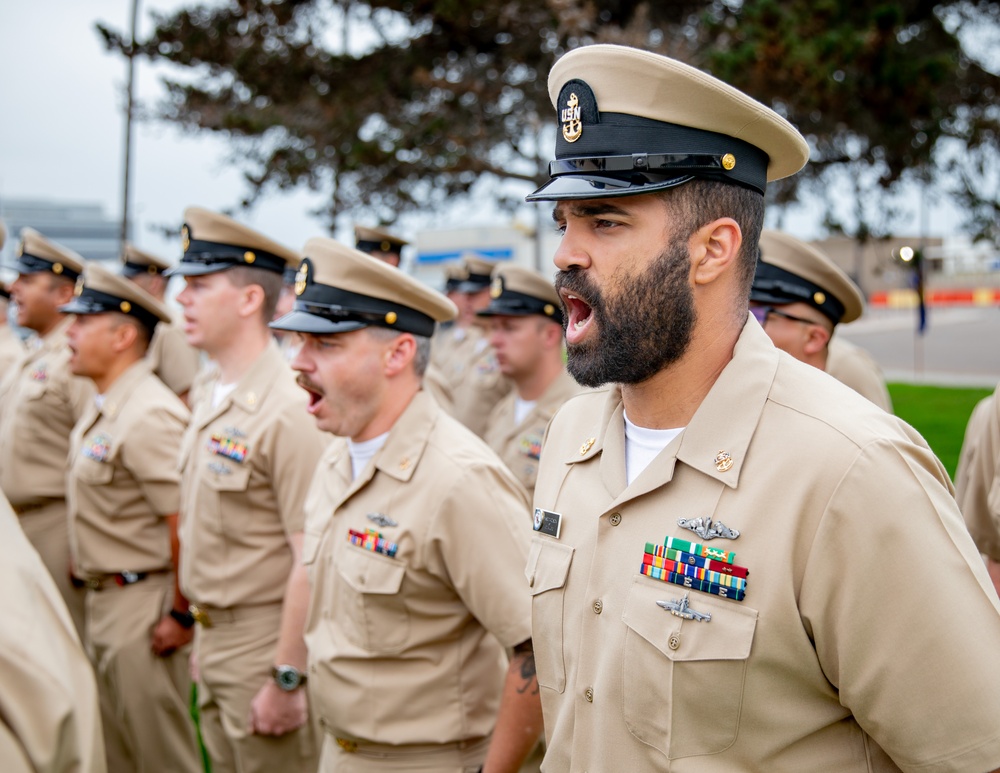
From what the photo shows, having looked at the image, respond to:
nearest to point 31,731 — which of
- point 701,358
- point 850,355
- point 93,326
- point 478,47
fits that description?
point 701,358

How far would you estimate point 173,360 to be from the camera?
727 centimetres

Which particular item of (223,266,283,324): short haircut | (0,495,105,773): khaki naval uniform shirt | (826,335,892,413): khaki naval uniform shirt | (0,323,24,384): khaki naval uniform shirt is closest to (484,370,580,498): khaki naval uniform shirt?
(826,335,892,413): khaki naval uniform shirt

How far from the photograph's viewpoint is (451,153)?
431 inches

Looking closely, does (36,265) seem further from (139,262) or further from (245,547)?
(245,547)

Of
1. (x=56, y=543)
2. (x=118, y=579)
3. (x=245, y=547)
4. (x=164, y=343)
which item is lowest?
(x=56, y=543)

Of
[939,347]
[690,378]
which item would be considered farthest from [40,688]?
[939,347]

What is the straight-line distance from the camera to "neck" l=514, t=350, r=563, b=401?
5.49m

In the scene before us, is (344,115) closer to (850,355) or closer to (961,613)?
(850,355)

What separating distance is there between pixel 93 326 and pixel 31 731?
388 cm

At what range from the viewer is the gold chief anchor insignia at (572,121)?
6.12ft

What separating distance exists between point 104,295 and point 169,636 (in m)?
1.73

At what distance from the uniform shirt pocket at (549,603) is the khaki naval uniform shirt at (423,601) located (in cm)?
63

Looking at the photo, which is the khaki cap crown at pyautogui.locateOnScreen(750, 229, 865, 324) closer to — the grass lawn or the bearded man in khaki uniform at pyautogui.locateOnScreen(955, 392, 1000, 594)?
the bearded man in khaki uniform at pyautogui.locateOnScreen(955, 392, 1000, 594)

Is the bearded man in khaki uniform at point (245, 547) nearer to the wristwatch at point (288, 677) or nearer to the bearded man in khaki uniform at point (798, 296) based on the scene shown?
the wristwatch at point (288, 677)
